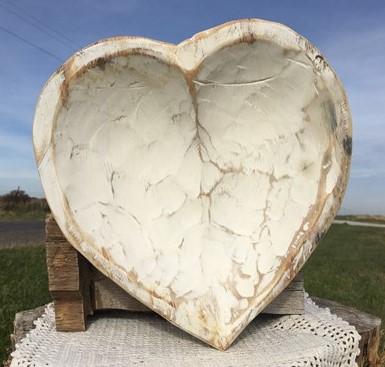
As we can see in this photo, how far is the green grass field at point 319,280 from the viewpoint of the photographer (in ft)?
10.9

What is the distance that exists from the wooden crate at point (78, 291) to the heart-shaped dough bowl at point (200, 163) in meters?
0.15

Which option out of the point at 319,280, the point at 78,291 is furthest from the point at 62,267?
the point at 319,280

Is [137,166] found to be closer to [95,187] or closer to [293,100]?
[95,187]

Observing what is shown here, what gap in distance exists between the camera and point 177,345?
5.19 feet

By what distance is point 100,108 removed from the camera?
1.57 m

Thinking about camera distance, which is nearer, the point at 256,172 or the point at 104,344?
the point at 104,344

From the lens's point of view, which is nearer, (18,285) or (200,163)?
(200,163)

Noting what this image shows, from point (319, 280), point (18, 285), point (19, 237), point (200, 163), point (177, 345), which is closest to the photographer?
point (177, 345)

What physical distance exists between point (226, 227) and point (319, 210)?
0.33m

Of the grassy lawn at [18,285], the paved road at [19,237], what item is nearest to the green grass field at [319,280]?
the grassy lawn at [18,285]

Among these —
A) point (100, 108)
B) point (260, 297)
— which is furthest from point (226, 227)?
point (100, 108)

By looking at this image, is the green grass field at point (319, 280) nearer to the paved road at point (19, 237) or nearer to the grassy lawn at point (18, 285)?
the grassy lawn at point (18, 285)

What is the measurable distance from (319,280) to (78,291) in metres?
3.42

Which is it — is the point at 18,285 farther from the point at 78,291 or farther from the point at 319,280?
the point at 319,280
